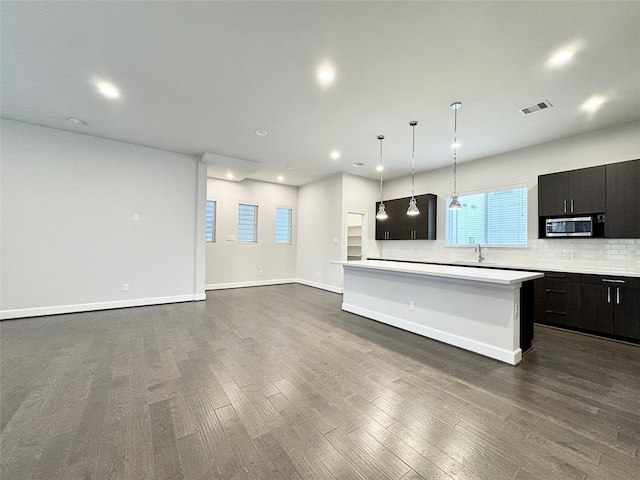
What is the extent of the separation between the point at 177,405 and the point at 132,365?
1.05 meters

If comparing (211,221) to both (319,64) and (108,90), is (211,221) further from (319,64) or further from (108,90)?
(319,64)

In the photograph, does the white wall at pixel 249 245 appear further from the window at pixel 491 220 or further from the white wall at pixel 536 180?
the window at pixel 491 220

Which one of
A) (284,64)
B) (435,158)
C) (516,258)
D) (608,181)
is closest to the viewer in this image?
(284,64)

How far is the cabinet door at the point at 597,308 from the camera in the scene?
3459 mm

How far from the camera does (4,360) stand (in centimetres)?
270

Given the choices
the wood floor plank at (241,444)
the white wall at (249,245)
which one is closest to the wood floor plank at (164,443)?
the wood floor plank at (241,444)

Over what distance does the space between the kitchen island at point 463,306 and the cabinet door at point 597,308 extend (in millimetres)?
1249

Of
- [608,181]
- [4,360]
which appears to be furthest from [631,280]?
[4,360]

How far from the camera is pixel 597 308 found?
355 cm

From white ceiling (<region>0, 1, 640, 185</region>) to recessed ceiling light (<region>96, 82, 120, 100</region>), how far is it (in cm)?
10

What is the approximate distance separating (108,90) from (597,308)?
6994mm

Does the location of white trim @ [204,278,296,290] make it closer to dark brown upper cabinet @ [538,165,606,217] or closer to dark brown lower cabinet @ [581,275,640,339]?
dark brown upper cabinet @ [538,165,606,217]

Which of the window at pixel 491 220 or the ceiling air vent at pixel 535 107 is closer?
the ceiling air vent at pixel 535 107

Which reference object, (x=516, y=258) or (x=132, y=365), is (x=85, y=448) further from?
(x=516, y=258)
